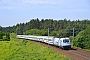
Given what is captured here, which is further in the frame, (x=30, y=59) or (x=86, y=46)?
(x=86, y=46)

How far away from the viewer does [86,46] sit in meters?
45.7

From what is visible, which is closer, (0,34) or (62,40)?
(62,40)

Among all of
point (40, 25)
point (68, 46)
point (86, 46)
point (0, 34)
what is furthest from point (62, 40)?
point (40, 25)

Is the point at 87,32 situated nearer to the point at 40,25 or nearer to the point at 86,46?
the point at 86,46

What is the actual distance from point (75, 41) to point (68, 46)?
25.0ft

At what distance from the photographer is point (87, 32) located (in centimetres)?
4800

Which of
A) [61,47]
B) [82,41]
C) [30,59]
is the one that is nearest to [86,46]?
[82,41]

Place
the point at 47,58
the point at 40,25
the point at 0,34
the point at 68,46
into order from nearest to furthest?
1. the point at 47,58
2. the point at 68,46
3. the point at 0,34
4. the point at 40,25

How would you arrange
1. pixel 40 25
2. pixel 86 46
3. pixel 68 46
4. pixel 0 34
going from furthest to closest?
1. pixel 40 25
2. pixel 0 34
3. pixel 86 46
4. pixel 68 46

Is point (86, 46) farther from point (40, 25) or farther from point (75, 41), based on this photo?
point (40, 25)

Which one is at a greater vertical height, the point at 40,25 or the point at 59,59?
the point at 40,25

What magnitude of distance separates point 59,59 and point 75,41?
2232 cm

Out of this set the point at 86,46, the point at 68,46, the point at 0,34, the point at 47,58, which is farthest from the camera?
the point at 0,34

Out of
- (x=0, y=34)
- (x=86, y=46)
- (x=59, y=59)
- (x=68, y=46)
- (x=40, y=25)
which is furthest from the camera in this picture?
(x=40, y=25)
